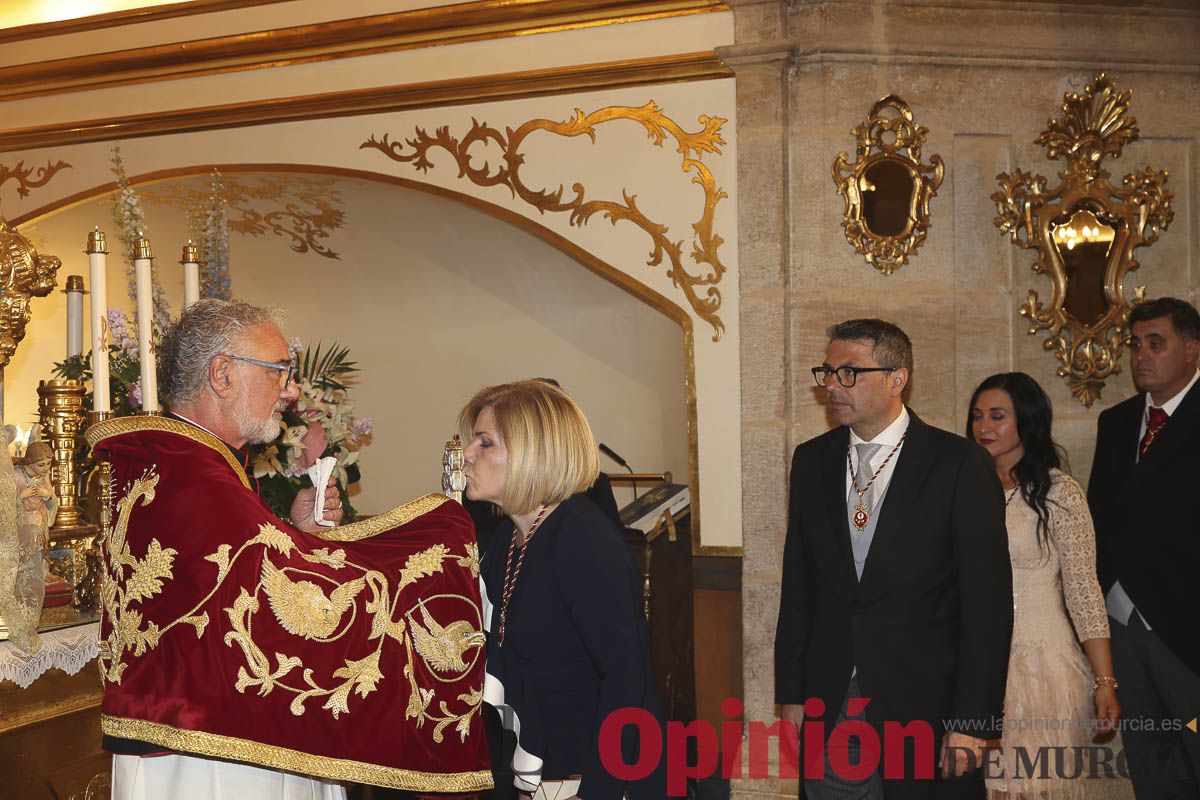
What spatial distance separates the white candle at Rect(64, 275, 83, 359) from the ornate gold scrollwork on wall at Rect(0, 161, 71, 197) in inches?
126

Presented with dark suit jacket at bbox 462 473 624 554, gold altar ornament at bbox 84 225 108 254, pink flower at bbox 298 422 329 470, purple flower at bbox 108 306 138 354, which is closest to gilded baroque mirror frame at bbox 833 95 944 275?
dark suit jacket at bbox 462 473 624 554

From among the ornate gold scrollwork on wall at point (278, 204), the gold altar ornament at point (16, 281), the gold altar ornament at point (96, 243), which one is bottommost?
the gold altar ornament at point (16, 281)

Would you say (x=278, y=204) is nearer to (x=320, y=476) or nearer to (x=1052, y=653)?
(x=320, y=476)

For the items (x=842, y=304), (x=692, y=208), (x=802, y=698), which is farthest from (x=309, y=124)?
(x=802, y=698)

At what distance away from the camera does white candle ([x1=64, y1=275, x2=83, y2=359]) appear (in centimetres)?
300

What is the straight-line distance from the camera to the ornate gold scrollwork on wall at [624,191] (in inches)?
186

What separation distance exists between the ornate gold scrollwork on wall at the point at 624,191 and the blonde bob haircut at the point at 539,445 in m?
2.40

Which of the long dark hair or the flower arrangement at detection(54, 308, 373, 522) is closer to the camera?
the flower arrangement at detection(54, 308, 373, 522)

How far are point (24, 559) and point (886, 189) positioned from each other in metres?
3.54

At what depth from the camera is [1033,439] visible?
373cm

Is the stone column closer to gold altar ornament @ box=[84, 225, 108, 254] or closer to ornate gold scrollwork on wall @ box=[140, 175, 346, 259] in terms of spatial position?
ornate gold scrollwork on wall @ box=[140, 175, 346, 259]

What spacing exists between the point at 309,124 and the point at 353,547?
370 cm

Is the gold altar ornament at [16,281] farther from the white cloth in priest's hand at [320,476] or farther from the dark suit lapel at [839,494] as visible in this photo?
the dark suit lapel at [839,494]

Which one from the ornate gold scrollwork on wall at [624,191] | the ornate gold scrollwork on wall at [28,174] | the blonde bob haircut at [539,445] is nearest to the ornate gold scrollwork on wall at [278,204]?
the ornate gold scrollwork on wall at [28,174]
